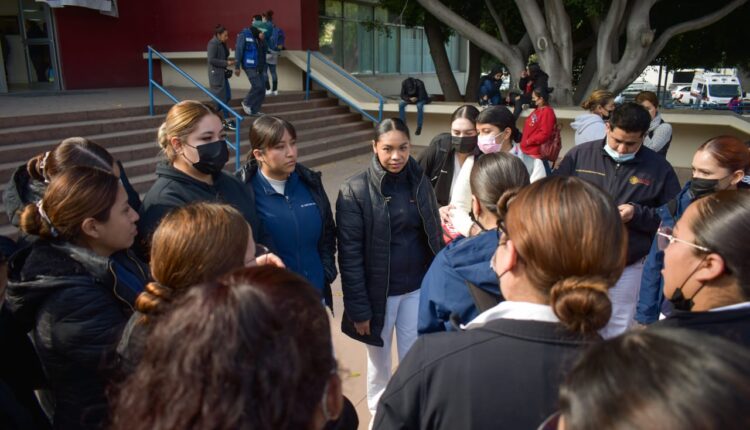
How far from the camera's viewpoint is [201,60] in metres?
14.9

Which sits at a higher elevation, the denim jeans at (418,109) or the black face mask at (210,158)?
the black face mask at (210,158)

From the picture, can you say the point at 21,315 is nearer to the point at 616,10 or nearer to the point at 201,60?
the point at 616,10

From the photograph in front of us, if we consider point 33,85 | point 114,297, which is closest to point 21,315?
point 114,297

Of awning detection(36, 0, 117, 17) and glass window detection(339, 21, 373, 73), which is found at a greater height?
awning detection(36, 0, 117, 17)

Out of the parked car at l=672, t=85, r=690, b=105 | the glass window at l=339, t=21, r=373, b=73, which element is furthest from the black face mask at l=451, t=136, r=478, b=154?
the parked car at l=672, t=85, r=690, b=105

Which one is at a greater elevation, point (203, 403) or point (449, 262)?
point (203, 403)

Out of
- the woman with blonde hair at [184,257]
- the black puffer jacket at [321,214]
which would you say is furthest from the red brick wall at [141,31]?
the woman with blonde hair at [184,257]

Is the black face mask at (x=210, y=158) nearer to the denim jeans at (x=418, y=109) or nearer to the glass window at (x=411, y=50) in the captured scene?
the denim jeans at (x=418, y=109)

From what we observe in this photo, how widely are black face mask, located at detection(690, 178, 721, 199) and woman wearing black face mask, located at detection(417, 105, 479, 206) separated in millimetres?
1316

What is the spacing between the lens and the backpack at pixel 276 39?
41.4 ft

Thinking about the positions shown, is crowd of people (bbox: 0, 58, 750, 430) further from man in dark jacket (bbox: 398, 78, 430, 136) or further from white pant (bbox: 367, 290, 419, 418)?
man in dark jacket (bbox: 398, 78, 430, 136)

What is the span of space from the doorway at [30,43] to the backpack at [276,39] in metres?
5.24

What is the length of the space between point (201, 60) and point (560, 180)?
1513cm

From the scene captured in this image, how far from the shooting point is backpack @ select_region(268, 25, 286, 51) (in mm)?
12625
